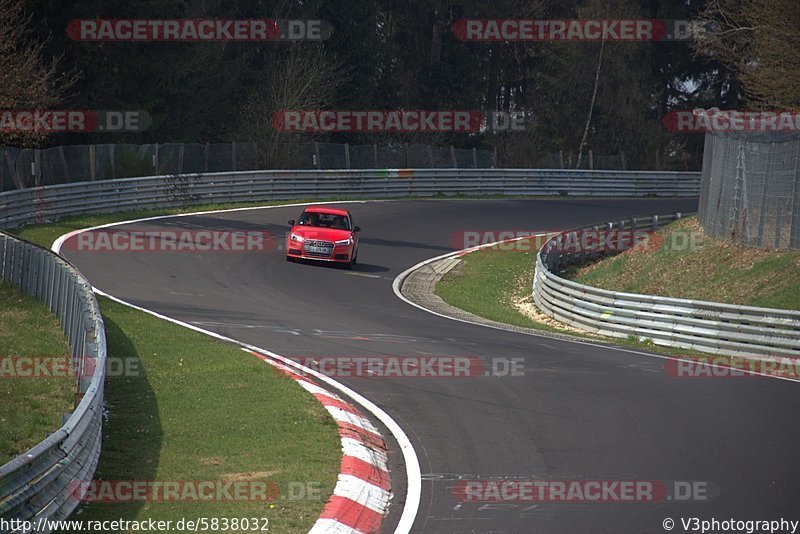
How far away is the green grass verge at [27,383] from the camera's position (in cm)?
1062

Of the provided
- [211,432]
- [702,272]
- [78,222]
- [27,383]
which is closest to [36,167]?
[78,222]

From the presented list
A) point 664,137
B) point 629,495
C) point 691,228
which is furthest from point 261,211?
point 664,137

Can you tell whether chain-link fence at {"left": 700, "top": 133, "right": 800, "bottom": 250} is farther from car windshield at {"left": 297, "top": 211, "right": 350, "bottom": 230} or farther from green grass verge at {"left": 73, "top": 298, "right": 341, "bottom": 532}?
green grass verge at {"left": 73, "top": 298, "right": 341, "bottom": 532}

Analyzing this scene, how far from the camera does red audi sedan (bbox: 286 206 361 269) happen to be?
27.5m

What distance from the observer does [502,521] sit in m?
8.29

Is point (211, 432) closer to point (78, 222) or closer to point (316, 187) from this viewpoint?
point (78, 222)

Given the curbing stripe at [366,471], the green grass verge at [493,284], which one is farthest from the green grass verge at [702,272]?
the curbing stripe at [366,471]

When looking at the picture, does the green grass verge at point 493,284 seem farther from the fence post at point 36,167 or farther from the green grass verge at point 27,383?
the fence post at point 36,167

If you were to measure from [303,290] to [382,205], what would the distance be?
17754 mm

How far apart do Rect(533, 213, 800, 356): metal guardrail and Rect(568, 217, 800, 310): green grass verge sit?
9.50ft

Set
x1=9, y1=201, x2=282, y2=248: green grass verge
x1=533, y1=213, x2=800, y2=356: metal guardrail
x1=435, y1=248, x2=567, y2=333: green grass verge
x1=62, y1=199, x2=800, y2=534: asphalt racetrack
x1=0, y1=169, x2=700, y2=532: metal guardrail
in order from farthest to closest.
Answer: x1=9, y1=201, x2=282, y2=248: green grass verge < x1=435, y1=248, x2=567, y2=333: green grass verge < x1=533, y1=213, x2=800, y2=356: metal guardrail < x1=62, y1=199, x2=800, y2=534: asphalt racetrack < x1=0, y1=169, x2=700, y2=532: metal guardrail

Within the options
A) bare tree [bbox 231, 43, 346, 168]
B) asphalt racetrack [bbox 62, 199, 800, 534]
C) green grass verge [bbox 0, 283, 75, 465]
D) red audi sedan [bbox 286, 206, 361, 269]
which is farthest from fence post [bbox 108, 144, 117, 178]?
green grass verge [bbox 0, 283, 75, 465]

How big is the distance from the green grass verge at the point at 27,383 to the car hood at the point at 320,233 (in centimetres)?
998

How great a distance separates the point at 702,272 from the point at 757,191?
223 centimetres
